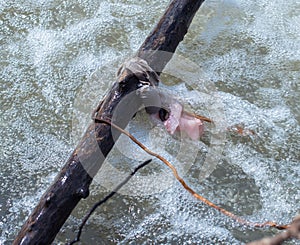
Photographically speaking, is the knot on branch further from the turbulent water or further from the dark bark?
the turbulent water

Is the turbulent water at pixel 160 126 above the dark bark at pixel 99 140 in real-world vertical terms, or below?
below

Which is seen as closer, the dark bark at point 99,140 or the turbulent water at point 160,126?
the dark bark at point 99,140

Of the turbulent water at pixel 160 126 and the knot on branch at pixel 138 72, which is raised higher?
the knot on branch at pixel 138 72

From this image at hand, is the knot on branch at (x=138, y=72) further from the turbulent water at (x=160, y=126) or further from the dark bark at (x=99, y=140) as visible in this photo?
the turbulent water at (x=160, y=126)

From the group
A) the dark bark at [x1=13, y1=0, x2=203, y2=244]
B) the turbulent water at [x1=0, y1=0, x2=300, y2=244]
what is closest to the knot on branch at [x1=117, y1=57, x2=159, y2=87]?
the dark bark at [x1=13, y1=0, x2=203, y2=244]

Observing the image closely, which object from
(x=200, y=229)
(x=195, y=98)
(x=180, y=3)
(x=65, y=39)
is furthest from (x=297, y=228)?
(x=65, y=39)

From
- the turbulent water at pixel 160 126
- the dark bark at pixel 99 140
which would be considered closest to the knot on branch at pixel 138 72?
the dark bark at pixel 99 140

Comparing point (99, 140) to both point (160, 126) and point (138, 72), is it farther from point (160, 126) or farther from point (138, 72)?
point (160, 126)

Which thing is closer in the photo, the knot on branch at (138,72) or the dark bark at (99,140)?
the dark bark at (99,140)
